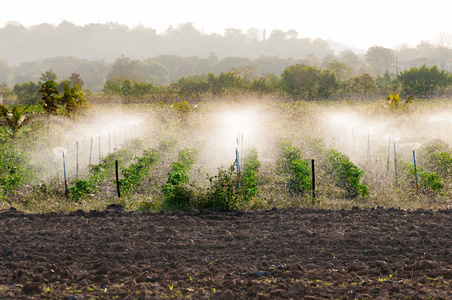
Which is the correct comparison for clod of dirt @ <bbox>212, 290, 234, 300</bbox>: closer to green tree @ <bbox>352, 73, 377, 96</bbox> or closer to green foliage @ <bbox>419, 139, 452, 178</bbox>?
green foliage @ <bbox>419, 139, 452, 178</bbox>

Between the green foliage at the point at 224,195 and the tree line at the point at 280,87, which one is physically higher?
the tree line at the point at 280,87

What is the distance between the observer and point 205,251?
5.05 metres

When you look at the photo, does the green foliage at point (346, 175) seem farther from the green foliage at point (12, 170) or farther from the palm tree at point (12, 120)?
the palm tree at point (12, 120)

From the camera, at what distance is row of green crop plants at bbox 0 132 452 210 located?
24.9 feet

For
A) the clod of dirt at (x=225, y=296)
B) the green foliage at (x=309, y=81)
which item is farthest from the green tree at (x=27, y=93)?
the clod of dirt at (x=225, y=296)

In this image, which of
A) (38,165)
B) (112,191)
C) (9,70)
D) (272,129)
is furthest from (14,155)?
(9,70)

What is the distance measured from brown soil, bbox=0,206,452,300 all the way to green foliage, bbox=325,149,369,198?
149cm

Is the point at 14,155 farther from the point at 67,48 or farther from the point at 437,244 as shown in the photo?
the point at 67,48

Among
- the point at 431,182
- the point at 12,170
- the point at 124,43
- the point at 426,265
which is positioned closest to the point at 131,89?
the point at 12,170

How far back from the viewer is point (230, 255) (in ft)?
16.2

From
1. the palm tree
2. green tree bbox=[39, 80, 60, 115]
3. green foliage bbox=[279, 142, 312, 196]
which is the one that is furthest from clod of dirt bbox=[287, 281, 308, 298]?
green tree bbox=[39, 80, 60, 115]

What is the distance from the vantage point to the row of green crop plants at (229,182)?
7598 millimetres

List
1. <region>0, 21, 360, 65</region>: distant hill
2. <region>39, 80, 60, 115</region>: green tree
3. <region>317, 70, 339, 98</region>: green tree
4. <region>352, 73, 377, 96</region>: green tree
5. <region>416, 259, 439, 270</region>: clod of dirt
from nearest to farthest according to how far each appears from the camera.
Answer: <region>416, 259, 439, 270</region>: clod of dirt, <region>39, 80, 60, 115</region>: green tree, <region>352, 73, 377, 96</region>: green tree, <region>317, 70, 339, 98</region>: green tree, <region>0, 21, 360, 65</region>: distant hill

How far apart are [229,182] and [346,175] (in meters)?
2.75
